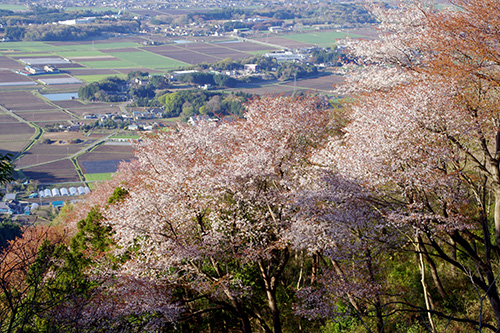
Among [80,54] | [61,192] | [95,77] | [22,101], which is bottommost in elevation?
[61,192]

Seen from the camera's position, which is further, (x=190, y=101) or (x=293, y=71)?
(x=293, y=71)

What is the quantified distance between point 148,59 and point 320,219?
100 metres

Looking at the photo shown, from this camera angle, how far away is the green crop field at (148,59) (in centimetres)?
9906

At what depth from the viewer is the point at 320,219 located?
1031 centimetres

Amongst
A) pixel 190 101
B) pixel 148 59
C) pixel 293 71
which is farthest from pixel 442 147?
pixel 148 59

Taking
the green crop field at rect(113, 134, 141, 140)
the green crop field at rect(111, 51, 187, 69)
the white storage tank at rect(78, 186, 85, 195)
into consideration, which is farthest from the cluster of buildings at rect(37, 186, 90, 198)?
the green crop field at rect(111, 51, 187, 69)

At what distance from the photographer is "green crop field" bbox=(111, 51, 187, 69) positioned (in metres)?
99.1

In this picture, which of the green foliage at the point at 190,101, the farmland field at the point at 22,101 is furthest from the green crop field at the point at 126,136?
the farmland field at the point at 22,101

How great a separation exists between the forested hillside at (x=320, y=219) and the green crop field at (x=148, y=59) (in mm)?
87482

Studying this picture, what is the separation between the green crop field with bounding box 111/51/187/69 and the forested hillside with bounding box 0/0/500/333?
87482mm

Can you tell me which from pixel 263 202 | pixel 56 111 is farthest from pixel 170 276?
pixel 56 111

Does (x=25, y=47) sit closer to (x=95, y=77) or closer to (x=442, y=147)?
(x=95, y=77)

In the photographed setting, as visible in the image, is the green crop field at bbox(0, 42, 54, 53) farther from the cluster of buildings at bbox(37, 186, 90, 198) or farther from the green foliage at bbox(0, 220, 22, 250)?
the green foliage at bbox(0, 220, 22, 250)

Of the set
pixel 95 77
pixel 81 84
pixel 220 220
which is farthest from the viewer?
pixel 95 77
